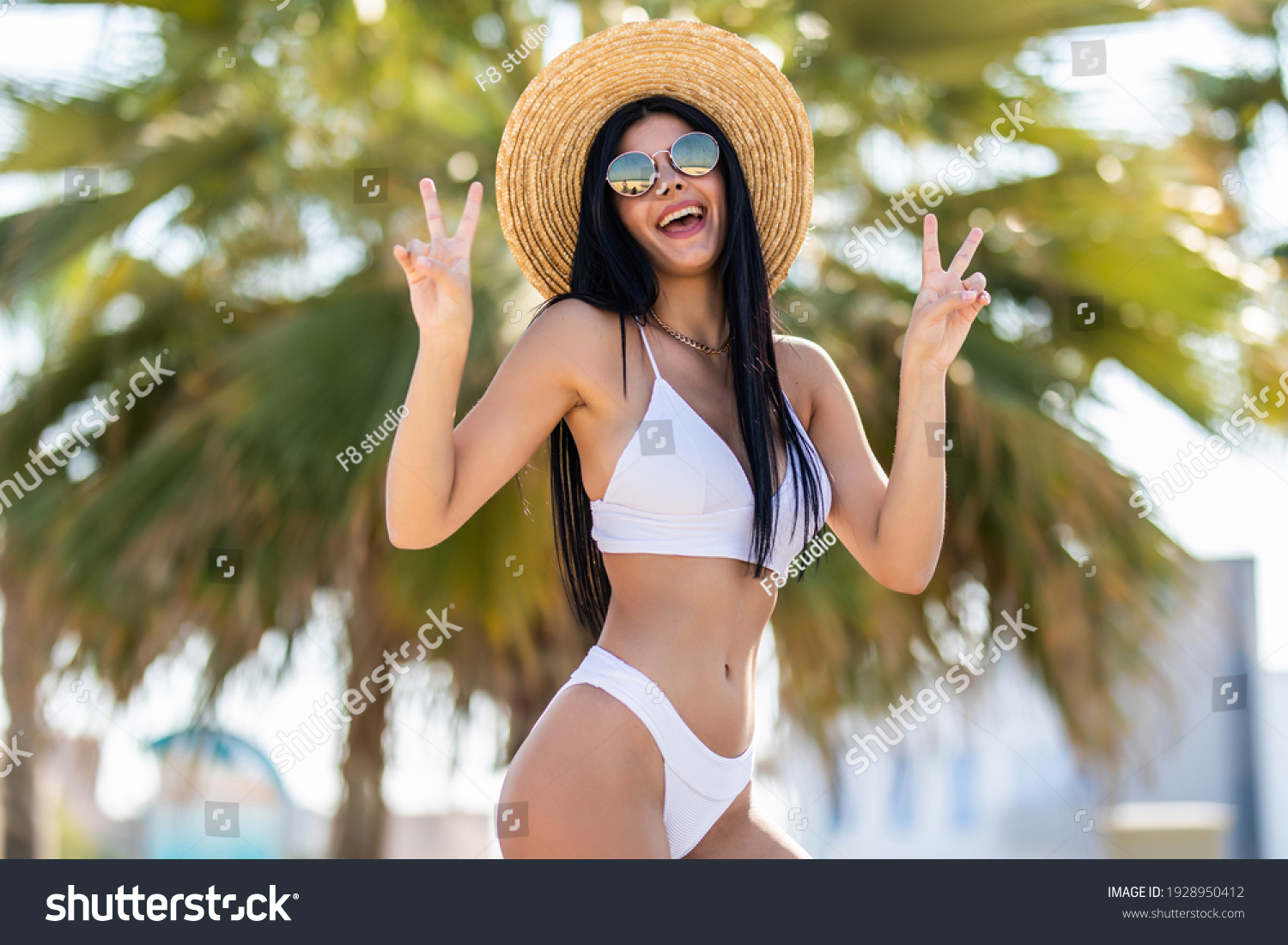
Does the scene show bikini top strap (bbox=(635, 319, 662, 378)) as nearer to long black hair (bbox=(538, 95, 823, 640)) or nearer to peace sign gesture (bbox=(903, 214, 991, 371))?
long black hair (bbox=(538, 95, 823, 640))

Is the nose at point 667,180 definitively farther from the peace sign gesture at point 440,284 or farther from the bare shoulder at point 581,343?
the peace sign gesture at point 440,284

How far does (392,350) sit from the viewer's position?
402cm

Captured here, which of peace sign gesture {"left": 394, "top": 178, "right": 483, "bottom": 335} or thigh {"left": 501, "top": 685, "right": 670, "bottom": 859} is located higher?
peace sign gesture {"left": 394, "top": 178, "right": 483, "bottom": 335}

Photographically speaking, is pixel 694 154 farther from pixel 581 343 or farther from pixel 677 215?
pixel 581 343

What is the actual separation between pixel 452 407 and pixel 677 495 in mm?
357

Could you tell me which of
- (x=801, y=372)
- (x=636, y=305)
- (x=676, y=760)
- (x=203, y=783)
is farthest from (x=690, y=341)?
(x=203, y=783)

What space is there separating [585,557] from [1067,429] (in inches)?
120

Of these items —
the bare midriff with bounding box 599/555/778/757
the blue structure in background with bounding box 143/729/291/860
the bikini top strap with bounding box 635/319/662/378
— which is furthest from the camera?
the blue structure in background with bounding box 143/729/291/860

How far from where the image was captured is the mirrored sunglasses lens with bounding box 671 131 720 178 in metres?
A: 1.98

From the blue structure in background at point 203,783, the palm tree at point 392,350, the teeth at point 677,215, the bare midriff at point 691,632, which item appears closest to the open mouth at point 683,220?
the teeth at point 677,215

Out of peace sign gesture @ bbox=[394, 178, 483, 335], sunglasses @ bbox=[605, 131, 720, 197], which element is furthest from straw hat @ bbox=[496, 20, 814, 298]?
peace sign gesture @ bbox=[394, 178, 483, 335]

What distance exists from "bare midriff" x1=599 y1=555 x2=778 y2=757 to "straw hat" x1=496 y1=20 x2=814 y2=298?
0.71m

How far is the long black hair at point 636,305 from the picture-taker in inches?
74.6
